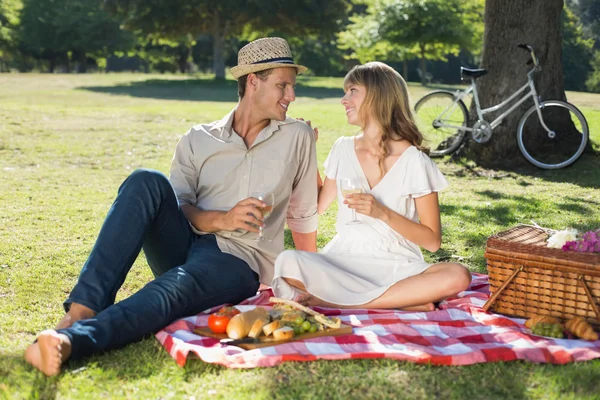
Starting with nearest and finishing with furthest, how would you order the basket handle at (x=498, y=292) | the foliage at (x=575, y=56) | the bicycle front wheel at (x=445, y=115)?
the basket handle at (x=498, y=292) < the bicycle front wheel at (x=445, y=115) < the foliage at (x=575, y=56)

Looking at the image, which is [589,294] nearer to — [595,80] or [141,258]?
[141,258]

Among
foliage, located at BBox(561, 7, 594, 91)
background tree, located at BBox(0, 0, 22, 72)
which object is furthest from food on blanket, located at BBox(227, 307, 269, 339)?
background tree, located at BBox(0, 0, 22, 72)

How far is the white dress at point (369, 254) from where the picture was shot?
13.8 ft

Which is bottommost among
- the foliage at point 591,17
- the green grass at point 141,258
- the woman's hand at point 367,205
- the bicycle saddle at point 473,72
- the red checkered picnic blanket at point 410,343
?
the green grass at point 141,258

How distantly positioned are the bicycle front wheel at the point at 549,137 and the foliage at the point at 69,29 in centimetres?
3626

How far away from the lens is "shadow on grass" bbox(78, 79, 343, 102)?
23380mm

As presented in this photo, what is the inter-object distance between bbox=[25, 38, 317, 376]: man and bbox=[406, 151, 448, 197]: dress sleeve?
0.63 m

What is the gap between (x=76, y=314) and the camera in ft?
11.7

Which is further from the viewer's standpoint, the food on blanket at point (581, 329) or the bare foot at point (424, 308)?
the bare foot at point (424, 308)

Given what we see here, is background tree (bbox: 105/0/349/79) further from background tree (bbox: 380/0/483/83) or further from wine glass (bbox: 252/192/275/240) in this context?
wine glass (bbox: 252/192/275/240)

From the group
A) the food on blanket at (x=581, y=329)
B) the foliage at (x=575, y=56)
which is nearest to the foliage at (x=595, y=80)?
the foliage at (x=575, y=56)

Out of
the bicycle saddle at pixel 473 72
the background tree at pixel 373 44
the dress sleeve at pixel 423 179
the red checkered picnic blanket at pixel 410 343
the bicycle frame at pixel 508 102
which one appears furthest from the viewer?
the background tree at pixel 373 44

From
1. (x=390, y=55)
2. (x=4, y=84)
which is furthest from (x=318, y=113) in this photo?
(x=390, y=55)

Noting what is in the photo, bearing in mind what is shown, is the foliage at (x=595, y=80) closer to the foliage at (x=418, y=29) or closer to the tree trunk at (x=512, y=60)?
the foliage at (x=418, y=29)
